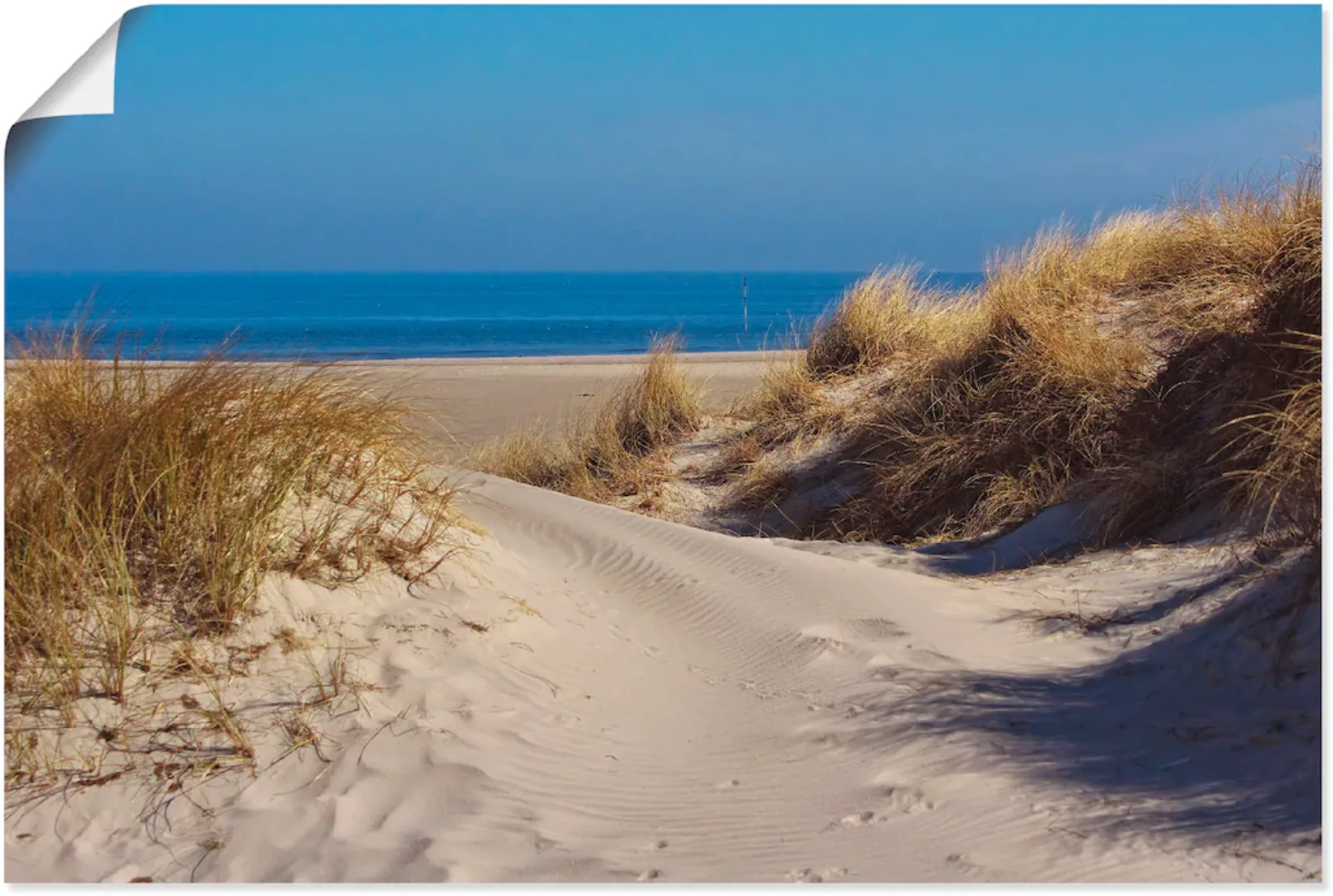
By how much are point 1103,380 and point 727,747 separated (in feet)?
17.2

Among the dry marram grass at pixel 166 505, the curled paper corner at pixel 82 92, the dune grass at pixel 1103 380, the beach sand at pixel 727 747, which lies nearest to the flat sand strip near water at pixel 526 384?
the dune grass at pixel 1103 380

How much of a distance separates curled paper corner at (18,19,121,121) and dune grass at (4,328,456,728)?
1161mm

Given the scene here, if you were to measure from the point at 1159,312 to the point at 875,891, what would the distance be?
6.97 meters

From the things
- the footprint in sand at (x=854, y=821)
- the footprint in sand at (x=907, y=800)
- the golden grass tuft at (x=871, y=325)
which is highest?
the golden grass tuft at (x=871, y=325)

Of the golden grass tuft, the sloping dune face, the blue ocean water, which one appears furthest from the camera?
the golden grass tuft

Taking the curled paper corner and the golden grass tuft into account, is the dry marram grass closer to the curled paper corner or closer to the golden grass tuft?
the curled paper corner

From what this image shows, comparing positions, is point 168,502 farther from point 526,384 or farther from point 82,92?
point 526,384

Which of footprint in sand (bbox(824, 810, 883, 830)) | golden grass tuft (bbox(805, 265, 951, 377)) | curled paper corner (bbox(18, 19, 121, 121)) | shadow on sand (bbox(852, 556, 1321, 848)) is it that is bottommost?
footprint in sand (bbox(824, 810, 883, 830))

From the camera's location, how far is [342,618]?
376 centimetres

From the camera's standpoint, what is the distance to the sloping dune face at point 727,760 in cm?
278

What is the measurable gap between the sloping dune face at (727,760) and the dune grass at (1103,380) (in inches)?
38.6

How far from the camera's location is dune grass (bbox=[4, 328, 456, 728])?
3.38 metres

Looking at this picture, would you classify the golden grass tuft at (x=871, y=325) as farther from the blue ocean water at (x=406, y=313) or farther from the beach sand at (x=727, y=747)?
the beach sand at (x=727, y=747)

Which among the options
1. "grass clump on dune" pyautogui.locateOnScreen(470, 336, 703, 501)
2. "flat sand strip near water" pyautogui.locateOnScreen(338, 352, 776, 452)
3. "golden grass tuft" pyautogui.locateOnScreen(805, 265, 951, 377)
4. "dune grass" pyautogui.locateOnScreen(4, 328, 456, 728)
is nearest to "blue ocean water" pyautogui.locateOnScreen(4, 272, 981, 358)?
"dune grass" pyautogui.locateOnScreen(4, 328, 456, 728)
